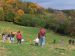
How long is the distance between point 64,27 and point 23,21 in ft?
51.3

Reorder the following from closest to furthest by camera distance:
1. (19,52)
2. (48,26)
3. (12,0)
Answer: (19,52) < (48,26) < (12,0)

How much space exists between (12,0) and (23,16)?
15019 millimetres

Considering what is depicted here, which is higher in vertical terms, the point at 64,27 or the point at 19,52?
the point at 19,52

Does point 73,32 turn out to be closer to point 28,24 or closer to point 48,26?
point 48,26

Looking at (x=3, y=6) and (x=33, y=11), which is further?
(x=33, y=11)

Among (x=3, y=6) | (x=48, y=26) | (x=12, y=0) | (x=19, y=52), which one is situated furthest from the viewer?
(x=12, y=0)

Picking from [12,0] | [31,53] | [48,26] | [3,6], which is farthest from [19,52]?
[12,0]

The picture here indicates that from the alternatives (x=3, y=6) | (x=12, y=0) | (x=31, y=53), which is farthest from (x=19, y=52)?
(x=12, y=0)

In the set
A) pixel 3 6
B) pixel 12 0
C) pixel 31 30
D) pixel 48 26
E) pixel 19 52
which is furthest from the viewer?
pixel 12 0

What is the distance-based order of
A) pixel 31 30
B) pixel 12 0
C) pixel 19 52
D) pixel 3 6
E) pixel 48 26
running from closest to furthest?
1. pixel 19 52
2. pixel 31 30
3. pixel 48 26
4. pixel 3 6
5. pixel 12 0

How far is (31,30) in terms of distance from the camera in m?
94.4

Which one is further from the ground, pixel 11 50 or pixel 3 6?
pixel 11 50

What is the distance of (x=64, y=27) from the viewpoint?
99000mm

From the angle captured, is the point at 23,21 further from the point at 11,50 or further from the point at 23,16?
the point at 11,50
